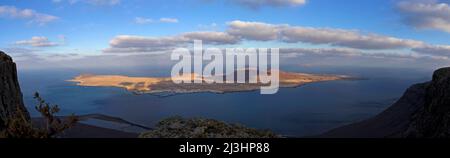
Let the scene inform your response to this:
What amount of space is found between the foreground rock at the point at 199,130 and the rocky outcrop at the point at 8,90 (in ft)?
44.3

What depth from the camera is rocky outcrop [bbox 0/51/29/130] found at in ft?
73.2

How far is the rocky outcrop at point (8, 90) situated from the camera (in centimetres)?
2230

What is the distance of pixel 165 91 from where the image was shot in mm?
151000

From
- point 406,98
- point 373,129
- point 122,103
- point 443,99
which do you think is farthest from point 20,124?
point 122,103

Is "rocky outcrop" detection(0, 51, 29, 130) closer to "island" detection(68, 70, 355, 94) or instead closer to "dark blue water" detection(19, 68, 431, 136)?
"dark blue water" detection(19, 68, 431, 136)

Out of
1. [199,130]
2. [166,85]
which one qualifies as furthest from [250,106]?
[199,130]

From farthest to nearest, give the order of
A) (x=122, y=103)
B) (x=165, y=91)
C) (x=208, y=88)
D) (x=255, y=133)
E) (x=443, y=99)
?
1. (x=208, y=88)
2. (x=165, y=91)
3. (x=122, y=103)
4. (x=443, y=99)
5. (x=255, y=133)

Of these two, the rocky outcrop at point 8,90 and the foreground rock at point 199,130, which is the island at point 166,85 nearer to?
the rocky outcrop at point 8,90

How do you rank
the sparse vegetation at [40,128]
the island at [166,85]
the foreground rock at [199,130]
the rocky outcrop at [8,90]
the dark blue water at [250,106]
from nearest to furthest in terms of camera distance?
the sparse vegetation at [40,128] → the foreground rock at [199,130] → the rocky outcrop at [8,90] → the dark blue water at [250,106] → the island at [166,85]

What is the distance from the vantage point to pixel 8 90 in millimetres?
24578

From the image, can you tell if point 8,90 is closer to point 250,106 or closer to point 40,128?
point 40,128

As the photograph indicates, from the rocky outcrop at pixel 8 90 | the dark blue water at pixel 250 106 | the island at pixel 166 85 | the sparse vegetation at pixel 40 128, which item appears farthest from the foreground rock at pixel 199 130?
the island at pixel 166 85
